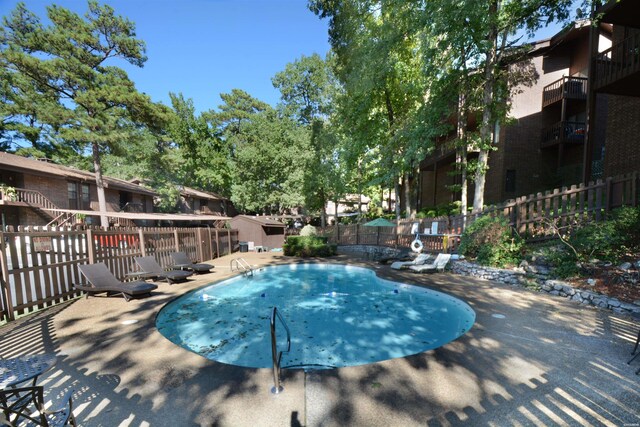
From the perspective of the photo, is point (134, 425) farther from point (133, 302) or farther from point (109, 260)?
point (109, 260)

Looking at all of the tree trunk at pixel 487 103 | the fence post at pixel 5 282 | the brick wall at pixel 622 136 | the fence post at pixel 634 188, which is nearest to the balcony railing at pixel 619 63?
the brick wall at pixel 622 136

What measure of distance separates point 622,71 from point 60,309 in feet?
58.9

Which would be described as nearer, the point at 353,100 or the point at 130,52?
the point at 353,100

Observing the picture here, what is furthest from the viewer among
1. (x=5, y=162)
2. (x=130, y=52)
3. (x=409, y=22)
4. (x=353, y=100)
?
(x=130, y=52)

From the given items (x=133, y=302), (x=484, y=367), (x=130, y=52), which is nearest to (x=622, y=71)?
(x=484, y=367)

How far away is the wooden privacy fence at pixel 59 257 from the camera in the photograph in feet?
18.5

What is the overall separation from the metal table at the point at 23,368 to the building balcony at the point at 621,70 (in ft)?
48.8

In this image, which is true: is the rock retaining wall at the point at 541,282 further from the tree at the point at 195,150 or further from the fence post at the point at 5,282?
the tree at the point at 195,150

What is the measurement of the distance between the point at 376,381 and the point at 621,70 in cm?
1301

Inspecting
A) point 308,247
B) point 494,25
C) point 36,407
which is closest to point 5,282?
point 36,407

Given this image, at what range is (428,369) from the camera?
3.67m

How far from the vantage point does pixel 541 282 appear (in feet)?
25.2

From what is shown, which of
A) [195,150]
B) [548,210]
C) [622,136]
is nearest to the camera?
[548,210]

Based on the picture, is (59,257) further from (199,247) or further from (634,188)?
(634,188)
